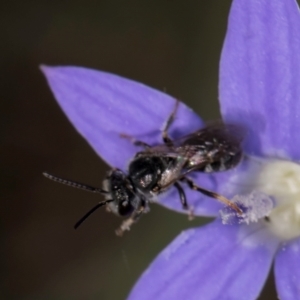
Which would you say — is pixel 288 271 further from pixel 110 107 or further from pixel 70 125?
pixel 70 125

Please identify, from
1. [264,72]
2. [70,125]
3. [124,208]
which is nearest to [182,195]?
[124,208]

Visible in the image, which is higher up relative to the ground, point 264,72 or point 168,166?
point 264,72

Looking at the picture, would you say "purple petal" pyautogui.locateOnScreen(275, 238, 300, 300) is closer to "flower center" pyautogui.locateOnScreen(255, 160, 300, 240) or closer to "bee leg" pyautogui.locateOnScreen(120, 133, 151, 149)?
"flower center" pyautogui.locateOnScreen(255, 160, 300, 240)

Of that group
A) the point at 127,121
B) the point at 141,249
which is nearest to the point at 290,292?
the point at 127,121

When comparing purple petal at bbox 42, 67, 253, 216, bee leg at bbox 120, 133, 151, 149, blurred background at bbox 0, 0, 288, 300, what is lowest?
blurred background at bbox 0, 0, 288, 300

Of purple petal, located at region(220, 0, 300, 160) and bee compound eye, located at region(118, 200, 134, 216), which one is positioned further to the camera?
bee compound eye, located at region(118, 200, 134, 216)

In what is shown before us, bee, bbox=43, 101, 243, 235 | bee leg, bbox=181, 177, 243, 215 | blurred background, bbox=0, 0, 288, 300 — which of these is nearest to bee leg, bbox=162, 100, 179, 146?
bee, bbox=43, 101, 243, 235

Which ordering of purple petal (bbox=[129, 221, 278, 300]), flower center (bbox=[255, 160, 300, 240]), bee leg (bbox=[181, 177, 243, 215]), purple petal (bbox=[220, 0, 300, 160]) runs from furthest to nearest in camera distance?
flower center (bbox=[255, 160, 300, 240]) < bee leg (bbox=[181, 177, 243, 215]) < purple petal (bbox=[129, 221, 278, 300]) < purple petal (bbox=[220, 0, 300, 160])
